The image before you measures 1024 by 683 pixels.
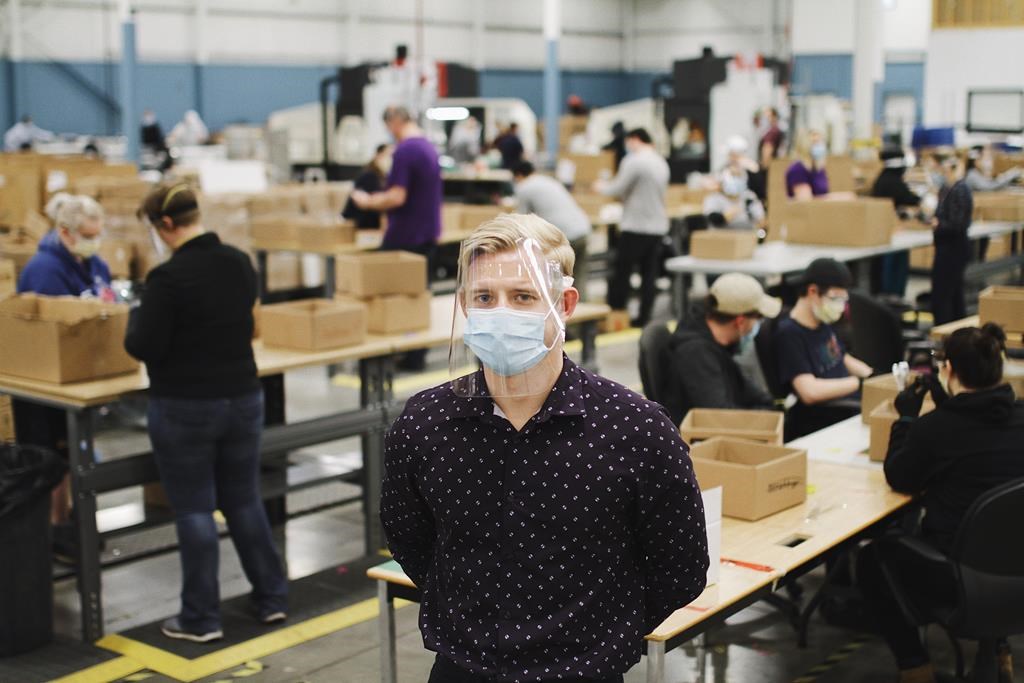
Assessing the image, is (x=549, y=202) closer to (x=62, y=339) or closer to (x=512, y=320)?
(x=62, y=339)

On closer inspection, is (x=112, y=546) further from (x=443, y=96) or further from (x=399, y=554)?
(x=443, y=96)

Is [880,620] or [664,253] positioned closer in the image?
[880,620]

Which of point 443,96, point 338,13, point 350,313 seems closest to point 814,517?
point 350,313

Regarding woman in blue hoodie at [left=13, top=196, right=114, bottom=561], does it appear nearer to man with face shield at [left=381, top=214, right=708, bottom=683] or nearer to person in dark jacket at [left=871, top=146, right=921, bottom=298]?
man with face shield at [left=381, top=214, right=708, bottom=683]

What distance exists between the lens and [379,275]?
18.6 feet

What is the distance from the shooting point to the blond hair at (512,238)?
6.34 ft

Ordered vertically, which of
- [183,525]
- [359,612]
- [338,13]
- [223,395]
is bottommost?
[359,612]

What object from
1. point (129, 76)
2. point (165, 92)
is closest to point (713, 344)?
point (129, 76)

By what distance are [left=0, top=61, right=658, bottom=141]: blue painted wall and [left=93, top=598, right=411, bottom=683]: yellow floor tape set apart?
17.3 m

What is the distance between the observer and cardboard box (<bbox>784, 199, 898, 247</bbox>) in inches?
351

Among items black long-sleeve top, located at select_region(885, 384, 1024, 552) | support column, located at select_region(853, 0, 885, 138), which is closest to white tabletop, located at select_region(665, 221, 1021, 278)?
black long-sleeve top, located at select_region(885, 384, 1024, 552)

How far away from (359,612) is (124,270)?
13.9 feet

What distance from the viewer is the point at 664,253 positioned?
37.0ft

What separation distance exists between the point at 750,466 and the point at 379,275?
2603mm
